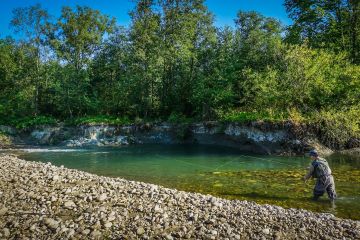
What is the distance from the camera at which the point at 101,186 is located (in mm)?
12148

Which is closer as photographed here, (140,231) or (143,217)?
(140,231)

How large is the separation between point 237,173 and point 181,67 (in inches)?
988

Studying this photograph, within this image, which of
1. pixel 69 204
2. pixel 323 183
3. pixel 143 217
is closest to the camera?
pixel 143 217

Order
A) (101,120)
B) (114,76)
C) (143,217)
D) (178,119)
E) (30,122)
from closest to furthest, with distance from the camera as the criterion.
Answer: (143,217) < (178,119) < (101,120) < (30,122) < (114,76)

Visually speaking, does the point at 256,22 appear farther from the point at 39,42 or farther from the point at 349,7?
the point at 39,42

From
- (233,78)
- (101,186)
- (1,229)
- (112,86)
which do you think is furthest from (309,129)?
(112,86)

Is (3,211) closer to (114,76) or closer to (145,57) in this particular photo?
(145,57)

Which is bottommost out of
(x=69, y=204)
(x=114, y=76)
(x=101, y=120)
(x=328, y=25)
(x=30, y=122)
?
(x=69, y=204)

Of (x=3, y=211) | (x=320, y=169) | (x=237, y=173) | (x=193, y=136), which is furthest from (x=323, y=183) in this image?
(x=193, y=136)

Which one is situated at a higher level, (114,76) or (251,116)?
(114,76)

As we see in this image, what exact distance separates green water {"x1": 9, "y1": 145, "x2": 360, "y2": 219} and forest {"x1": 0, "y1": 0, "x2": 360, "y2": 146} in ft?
23.7

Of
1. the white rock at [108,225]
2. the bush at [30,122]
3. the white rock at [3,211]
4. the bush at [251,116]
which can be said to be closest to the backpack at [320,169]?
the white rock at [108,225]

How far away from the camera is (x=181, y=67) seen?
40.7 m

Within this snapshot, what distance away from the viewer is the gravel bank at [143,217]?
8.31m
